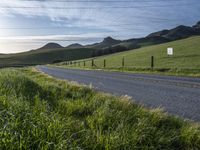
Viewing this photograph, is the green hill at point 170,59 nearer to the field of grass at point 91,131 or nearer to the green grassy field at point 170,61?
the green grassy field at point 170,61

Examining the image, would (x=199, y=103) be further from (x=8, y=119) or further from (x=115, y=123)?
(x=8, y=119)

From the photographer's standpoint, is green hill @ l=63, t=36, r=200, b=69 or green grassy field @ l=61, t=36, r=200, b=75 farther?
green hill @ l=63, t=36, r=200, b=69

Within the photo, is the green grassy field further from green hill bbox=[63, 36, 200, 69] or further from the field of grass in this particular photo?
the field of grass

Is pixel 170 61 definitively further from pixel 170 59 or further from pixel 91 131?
pixel 91 131

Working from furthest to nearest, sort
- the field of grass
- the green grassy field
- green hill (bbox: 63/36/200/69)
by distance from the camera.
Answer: green hill (bbox: 63/36/200/69) < the green grassy field < the field of grass

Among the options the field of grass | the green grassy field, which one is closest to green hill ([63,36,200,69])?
the green grassy field

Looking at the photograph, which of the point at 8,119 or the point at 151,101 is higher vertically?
the point at 8,119

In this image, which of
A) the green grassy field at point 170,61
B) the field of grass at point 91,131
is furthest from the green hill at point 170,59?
the field of grass at point 91,131

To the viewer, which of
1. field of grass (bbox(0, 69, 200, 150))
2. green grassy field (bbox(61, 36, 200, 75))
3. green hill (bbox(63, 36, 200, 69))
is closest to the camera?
field of grass (bbox(0, 69, 200, 150))

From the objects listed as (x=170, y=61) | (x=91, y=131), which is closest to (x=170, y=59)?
(x=170, y=61)

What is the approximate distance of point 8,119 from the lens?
4.61 meters

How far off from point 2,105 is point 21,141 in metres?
2.76

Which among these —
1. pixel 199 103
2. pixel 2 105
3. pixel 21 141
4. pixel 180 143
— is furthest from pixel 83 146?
pixel 199 103

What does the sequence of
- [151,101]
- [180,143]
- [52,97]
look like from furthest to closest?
[151,101]
[52,97]
[180,143]
